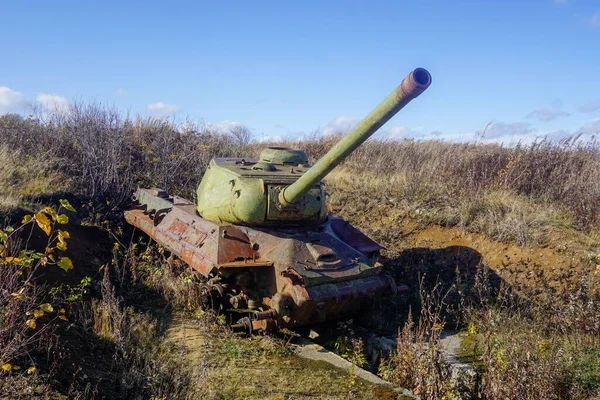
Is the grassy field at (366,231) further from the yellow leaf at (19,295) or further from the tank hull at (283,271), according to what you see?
the tank hull at (283,271)

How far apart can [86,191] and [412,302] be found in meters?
6.78

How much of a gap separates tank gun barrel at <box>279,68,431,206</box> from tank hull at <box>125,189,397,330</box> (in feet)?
2.60

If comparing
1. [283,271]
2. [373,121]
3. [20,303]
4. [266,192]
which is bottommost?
[20,303]

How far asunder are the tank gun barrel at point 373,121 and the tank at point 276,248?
0.05 ft

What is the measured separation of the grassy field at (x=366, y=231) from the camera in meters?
4.64

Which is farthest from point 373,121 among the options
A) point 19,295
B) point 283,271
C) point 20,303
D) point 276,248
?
point 20,303

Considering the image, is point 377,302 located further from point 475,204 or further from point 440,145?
point 440,145

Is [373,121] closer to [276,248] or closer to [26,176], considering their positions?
[276,248]

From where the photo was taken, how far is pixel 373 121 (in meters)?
4.86

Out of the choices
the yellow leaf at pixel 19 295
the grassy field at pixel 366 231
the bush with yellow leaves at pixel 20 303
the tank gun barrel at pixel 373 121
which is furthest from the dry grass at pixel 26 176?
the tank gun barrel at pixel 373 121

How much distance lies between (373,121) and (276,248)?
2289 mm

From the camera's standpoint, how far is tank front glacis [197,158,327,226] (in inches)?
265

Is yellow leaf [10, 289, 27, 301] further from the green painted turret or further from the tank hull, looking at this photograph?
the green painted turret

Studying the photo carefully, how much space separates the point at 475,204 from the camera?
9.68m
